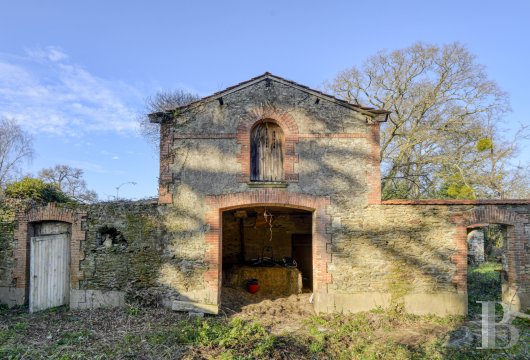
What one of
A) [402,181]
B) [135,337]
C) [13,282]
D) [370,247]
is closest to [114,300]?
[135,337]

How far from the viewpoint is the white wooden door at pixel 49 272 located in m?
8.91

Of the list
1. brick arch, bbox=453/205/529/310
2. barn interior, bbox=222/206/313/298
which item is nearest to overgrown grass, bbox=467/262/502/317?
brick arch, bbox=453/205/529/310

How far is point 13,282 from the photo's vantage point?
30.5 ft

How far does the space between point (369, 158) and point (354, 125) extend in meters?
0.97

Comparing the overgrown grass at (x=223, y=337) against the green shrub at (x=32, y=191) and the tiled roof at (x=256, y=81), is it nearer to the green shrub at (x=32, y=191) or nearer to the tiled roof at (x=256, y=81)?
the green shrub at (x=32, y=191)

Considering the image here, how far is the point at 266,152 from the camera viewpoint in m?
8.93

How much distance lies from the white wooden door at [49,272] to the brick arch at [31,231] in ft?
1.64

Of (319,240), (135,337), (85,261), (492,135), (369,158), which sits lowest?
(135,337)

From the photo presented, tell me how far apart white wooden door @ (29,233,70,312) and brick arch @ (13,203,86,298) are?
0.50 m

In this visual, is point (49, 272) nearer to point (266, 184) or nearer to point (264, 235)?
point (266, 184)

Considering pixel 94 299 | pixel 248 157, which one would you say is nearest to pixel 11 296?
pixel 94 299

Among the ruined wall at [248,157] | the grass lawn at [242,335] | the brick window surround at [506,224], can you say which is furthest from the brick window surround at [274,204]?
the brick window surround at [506,224]

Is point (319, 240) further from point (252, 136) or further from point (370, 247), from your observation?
point (252, 136)

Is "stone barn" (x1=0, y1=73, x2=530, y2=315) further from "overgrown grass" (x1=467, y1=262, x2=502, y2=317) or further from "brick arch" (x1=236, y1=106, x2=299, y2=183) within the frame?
"overgrown grass" (x1=467, y1=262, x2=502, y2=317)
